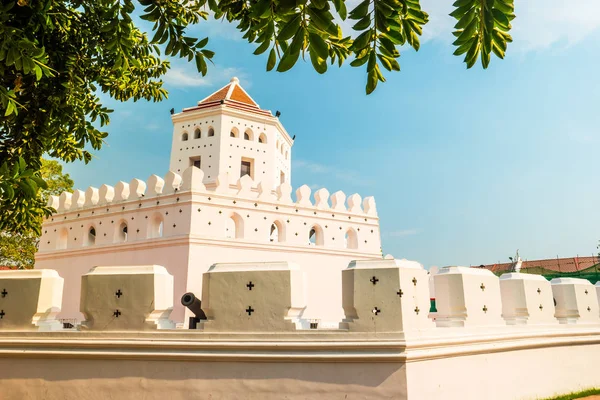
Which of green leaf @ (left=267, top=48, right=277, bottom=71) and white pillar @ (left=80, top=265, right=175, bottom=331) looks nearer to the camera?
green leaf @ (left=267, top=48, right=277, bottom=71)

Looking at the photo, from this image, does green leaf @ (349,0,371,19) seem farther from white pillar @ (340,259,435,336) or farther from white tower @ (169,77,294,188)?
white tower @ (169,77,294,188)

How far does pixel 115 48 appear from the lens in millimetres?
6230

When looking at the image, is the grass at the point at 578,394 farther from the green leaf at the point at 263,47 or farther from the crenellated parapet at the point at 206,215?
the crenellated parapet at the point at 206,215

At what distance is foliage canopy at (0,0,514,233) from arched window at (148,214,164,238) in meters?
5.43

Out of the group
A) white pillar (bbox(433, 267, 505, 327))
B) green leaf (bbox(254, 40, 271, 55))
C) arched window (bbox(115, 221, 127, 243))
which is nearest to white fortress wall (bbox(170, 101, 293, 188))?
arched window (bbox(115, 221, 127, 243))

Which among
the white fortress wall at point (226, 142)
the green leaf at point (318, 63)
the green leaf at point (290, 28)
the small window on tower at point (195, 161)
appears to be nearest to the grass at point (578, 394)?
the green leaf at point (318, 63)

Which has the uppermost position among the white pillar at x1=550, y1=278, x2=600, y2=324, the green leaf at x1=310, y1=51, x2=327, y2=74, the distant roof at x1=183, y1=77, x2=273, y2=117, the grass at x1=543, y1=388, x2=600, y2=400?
the distant roof at x1=183, y1=77, x2=273, y2=117

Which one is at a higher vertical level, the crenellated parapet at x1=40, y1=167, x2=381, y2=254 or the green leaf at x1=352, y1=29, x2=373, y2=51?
the crenellated parapet at x1=40, y1=167, x2=381, y2=254

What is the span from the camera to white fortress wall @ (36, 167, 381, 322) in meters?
14.1

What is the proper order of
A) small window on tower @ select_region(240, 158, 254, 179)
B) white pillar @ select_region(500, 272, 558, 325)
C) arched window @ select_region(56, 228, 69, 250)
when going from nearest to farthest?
white pillar @ select_region(500, 272, 558, 325), arched window @ select_region(56, 228, 69, 250), small window on tower @ select_region(240, 158, 254, 179)

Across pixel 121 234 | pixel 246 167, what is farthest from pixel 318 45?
pixel 246 167

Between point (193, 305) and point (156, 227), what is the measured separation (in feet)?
34.7

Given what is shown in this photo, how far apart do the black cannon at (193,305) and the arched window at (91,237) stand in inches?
495

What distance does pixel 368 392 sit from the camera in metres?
4.29
